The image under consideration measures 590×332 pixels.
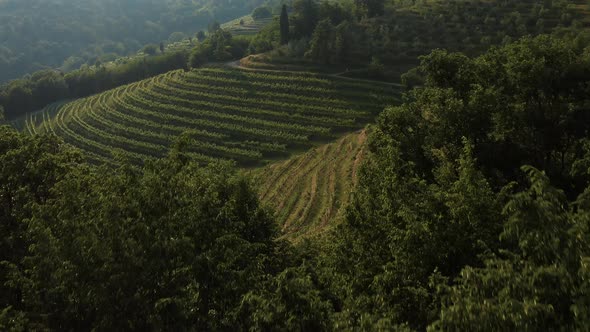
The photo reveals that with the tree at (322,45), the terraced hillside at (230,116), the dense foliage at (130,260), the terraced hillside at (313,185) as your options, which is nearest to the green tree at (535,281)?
the dense foliage at (130,260)

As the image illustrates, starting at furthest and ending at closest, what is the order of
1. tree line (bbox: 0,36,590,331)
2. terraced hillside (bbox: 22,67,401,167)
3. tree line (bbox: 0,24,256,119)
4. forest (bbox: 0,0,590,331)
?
tree line (bbox: 0,24,256,119) → terraced hillside (bbox: 22,67,401,167) → forest (bbox: 0,0,590,331) → tree line (bbox: 0,36,590,331)

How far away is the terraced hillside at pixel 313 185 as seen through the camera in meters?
45.6

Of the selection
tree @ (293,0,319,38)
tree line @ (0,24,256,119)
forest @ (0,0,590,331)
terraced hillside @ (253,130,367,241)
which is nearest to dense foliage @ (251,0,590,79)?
tree @ (293,0,319,38)

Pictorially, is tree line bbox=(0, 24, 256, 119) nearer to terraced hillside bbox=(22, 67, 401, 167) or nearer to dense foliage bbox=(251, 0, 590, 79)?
terraced hillside bbox=(22, 67, 401, 167)

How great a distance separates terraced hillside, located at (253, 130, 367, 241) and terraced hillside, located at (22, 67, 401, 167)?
5559mm

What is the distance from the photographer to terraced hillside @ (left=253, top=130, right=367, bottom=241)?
45.6 m

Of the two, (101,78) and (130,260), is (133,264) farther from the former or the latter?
(101,78)

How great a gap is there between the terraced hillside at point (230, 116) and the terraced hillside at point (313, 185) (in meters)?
5.56

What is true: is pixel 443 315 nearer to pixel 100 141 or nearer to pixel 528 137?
pixel 528 137

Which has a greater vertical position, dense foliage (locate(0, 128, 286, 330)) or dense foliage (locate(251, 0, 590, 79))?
dense foliage (locate(251, 0, 590, 79))

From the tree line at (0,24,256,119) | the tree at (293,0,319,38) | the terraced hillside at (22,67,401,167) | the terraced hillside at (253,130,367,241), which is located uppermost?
the tree at (293,0,319,38)

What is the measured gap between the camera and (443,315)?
32.9 feet

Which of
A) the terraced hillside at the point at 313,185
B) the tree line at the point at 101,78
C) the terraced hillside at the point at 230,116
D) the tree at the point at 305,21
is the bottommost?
the terraced hillside at the point at 313,185

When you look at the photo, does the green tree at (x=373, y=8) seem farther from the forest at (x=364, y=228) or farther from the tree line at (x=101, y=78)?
the forest at (x=364, y=228)
